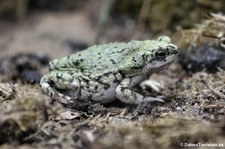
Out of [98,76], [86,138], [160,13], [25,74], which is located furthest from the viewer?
[160,13]

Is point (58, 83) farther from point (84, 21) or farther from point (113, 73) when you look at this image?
point (84, 21)

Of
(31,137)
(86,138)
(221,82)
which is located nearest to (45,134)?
(31,137)

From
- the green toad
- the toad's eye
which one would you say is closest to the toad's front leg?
the green toad

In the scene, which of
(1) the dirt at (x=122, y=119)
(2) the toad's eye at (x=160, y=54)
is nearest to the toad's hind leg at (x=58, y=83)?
(1) the dirt at (x=122, y=119)

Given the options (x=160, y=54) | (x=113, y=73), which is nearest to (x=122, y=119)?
(x=113, y=73)

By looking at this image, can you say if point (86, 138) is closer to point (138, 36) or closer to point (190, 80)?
point (190, 80)
